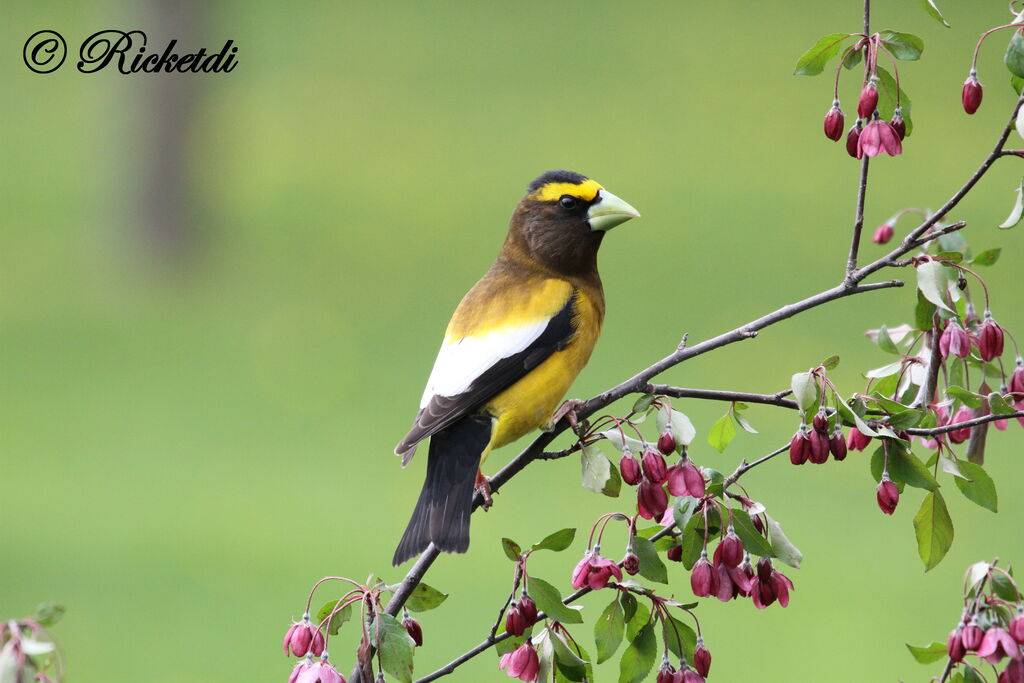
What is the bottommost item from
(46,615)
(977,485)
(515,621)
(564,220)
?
(46,615)

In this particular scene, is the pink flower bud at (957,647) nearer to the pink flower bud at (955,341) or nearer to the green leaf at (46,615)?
the pink flower bud at (955,341)

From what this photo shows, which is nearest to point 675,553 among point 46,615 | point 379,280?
point 46,615

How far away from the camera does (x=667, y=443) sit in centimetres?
229

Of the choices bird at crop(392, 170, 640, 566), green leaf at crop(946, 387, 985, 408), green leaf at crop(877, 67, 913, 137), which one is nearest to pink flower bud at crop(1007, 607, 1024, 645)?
green leaf at crop(946, 387, 985, 408)

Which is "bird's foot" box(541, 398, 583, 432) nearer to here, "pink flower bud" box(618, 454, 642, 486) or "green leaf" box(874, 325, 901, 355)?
"pink flower bud" box(618, 454, 642, 486)

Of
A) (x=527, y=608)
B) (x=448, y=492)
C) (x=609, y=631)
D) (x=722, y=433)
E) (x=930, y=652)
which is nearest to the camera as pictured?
(x=527, y=608)

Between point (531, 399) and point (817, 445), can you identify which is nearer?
point (817, 445)

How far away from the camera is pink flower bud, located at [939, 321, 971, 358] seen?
237cm

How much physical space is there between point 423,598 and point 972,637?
0.91 meters

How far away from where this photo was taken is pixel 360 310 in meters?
12.7

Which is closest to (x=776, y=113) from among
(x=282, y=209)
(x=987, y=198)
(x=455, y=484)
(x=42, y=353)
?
(x=987, y=198)

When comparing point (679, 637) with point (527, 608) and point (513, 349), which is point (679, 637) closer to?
point (527, 608)

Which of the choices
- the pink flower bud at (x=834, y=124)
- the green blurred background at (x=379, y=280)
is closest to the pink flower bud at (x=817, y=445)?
the pink flower bud at (x=834, y=124)

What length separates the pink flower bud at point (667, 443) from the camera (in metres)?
2.29
